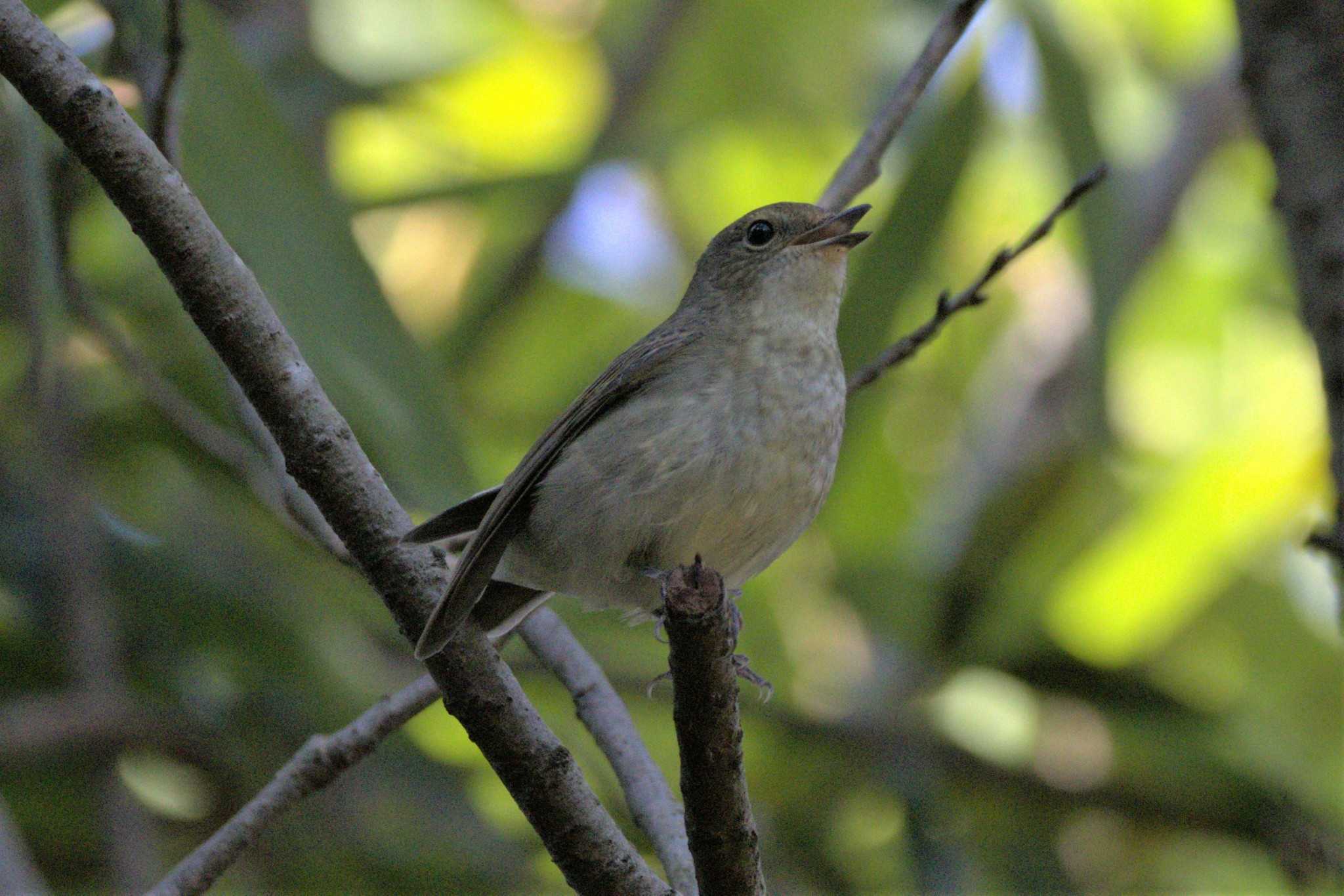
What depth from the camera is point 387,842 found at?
5.45 m

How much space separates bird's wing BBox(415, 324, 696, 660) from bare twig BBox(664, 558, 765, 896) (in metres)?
0.48

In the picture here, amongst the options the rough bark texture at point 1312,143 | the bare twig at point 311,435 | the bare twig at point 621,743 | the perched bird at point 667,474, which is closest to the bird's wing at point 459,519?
the perched bird at point 667,474

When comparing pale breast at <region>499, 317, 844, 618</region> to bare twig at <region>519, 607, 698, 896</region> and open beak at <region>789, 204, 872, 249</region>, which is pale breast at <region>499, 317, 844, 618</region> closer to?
bare twig at <region>519, 607, 698, 896</region>

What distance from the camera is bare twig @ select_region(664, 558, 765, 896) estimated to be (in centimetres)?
216

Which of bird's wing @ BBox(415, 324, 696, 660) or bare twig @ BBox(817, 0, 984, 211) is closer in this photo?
bird's wing @ BBox(415, 324, 696, 660)

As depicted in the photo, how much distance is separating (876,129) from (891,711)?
10.7 feet

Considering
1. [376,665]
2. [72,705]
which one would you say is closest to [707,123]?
[376,665]

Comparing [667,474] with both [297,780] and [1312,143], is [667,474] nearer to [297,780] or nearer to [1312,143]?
[297,780]

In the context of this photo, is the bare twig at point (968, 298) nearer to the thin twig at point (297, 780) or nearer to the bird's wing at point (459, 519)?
the bird's wing at point (459, 519)

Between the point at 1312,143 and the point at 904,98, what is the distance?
92 centimetres

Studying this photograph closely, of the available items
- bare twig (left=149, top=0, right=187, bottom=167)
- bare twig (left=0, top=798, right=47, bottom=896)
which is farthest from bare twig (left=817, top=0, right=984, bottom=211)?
bare twig (left=0, top=798, right=47, bottom=896)

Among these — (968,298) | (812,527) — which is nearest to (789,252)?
(968,298)

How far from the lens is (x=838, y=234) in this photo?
356 centimetres

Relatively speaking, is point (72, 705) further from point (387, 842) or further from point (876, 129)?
point (876, 129)
